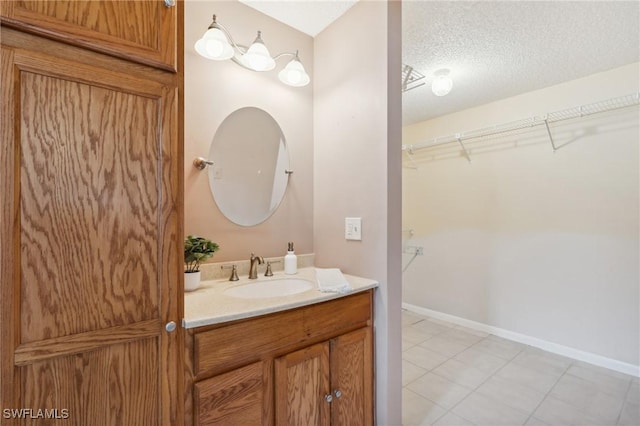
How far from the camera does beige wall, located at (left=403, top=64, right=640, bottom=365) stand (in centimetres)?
219

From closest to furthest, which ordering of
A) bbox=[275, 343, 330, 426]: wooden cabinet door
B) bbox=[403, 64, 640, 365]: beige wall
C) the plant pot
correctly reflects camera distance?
bbox=[275, 343, 330, 426]: wooden cabinet door
the plant pot
bbox=[403, 64, 640, 365]: beige wall

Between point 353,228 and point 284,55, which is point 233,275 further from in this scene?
point 284,55

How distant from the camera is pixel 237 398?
99 cm

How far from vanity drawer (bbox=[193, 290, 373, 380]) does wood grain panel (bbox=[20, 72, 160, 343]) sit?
0.22m

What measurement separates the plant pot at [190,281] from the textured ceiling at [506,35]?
147 centimetres

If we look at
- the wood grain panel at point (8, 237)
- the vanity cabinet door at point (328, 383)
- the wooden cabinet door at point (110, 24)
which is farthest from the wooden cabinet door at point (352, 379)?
the wooden cabinet door at point (110, 24)

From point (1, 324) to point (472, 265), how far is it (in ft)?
10.8

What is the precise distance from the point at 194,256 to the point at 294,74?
110 centimetres

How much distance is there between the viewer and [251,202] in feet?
5.38

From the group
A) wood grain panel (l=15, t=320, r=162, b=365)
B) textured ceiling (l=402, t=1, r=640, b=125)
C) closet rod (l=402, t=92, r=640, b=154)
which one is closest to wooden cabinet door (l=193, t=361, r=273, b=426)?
wood grain panel (l=15, t=320, r=162, b=365)

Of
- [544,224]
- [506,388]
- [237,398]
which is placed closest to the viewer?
[237,398]

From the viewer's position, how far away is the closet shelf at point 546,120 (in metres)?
2.10

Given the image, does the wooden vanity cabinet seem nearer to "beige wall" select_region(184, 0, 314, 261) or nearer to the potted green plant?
the potted green plant

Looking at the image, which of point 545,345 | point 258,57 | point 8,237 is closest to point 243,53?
point 258,57
